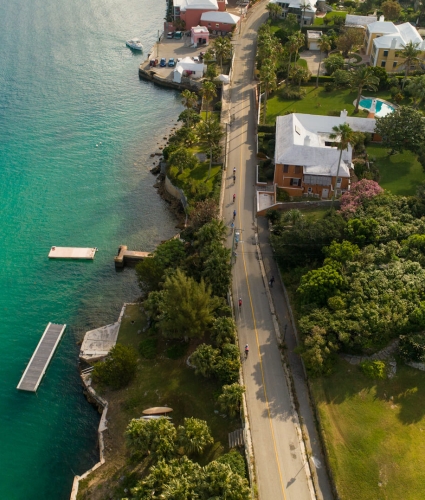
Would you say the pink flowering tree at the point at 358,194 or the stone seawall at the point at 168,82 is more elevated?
the stone seawall at the point at 168,82

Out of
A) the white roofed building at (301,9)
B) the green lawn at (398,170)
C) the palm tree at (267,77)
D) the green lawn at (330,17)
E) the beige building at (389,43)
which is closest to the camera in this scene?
the green lawn at (398,170)

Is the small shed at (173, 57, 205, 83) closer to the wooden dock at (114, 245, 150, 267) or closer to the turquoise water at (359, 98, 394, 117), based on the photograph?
the turquoise water at (359, 98, 394, 117)

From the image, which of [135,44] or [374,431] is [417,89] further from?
[135,44]

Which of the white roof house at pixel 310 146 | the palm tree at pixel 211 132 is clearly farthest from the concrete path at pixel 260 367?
the white roof house at pixel 310 146

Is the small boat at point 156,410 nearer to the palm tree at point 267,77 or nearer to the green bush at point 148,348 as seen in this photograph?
the green bush at point 148,348

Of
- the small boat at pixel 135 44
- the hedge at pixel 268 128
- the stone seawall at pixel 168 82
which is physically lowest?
the hedge at pixel 268 128

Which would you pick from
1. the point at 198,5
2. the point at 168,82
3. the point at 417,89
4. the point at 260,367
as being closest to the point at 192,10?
the point at 198,5
